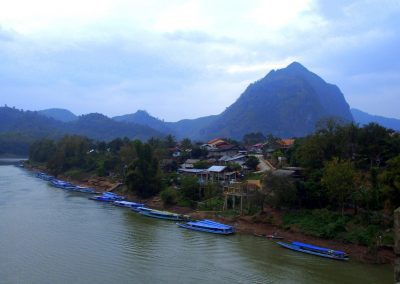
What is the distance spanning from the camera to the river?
1720 cm

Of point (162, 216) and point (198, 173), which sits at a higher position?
point (198, 173)

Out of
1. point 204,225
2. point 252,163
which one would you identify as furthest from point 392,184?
point 252,163

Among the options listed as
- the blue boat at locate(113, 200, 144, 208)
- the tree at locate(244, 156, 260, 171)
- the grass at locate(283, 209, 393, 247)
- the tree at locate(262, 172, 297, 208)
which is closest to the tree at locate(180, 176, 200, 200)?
the blue boat at locate(113, 200, 144, 208)

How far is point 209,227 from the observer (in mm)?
25281

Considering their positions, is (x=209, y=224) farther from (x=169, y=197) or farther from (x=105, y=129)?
(x=105, y=129)

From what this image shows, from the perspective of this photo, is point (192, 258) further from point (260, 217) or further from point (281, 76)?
point (281, 76)

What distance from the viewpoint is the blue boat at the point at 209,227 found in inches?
976

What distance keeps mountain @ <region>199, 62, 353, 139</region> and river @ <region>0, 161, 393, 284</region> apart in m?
118

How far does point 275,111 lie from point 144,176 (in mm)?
127315

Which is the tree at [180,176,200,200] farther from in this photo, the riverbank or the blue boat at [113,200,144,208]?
the blue boat at [113,200,144,208]

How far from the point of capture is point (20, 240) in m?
22.3

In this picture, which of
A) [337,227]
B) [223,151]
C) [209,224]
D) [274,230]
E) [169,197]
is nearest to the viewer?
[337,227]

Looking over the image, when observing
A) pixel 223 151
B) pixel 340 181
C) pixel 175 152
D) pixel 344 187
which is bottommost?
pixel 344 187

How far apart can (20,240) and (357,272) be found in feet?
54.4
